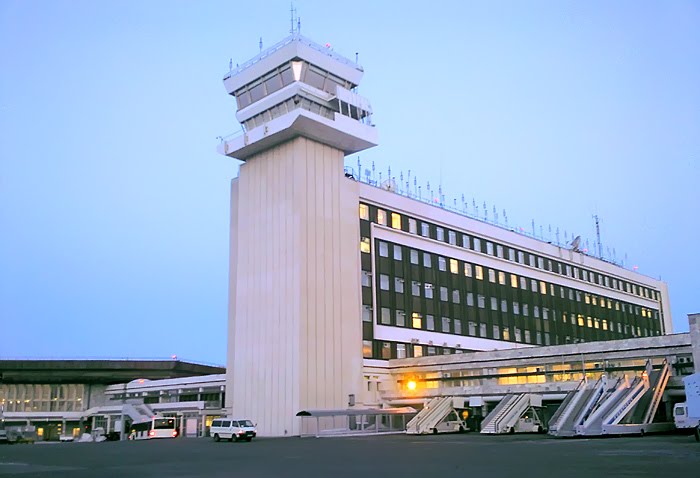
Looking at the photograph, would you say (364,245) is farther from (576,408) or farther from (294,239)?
(576,408)

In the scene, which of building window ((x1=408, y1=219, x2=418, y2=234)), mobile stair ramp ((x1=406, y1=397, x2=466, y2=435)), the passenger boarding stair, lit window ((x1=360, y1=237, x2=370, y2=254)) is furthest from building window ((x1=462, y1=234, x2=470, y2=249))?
the passenger boarding stair

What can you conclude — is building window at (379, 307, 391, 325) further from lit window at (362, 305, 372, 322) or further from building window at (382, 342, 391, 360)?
building window at (382, 342, 391, 360)

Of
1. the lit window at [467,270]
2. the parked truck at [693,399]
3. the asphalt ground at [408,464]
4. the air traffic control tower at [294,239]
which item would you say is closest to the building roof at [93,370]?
the air traffic control tower at [294,239]

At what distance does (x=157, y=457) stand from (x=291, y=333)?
32.2m

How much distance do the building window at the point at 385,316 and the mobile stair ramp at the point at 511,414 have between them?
60.8 feet

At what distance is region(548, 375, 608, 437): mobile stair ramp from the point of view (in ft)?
159

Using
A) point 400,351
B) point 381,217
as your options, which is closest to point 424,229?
point 381,217

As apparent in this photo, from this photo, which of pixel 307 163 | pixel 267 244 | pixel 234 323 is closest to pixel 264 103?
pixel 307 163

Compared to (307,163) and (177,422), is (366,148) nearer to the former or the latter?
(307,163)

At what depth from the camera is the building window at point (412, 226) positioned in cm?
8123

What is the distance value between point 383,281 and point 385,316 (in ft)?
12.2

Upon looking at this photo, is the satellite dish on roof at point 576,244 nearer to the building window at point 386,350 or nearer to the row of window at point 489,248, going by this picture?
the row of window at point 489,248

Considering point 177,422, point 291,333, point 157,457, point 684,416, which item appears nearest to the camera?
point 157,457

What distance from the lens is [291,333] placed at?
67.3 meters
